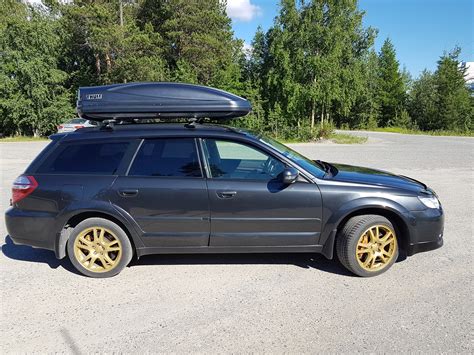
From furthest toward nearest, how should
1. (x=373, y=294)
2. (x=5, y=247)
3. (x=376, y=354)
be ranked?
(x=5, y=247) < (x=373, y=294) < (x=376, y=354)

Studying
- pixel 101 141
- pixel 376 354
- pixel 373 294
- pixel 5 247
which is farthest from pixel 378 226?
pixel 5 247

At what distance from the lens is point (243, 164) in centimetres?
402

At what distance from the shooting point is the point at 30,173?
3.88 meters

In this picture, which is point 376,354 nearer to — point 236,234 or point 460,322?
point 460,322

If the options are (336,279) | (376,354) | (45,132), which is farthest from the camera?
(45,132)

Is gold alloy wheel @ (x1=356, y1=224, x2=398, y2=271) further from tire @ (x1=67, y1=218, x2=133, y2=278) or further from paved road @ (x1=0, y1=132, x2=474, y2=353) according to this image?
tire @ (x1=67, y1=218, x2=133, y2=278)

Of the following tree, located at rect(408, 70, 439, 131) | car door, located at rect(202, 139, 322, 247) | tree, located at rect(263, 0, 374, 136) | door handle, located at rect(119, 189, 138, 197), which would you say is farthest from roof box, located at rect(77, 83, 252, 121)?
tree, located at rect(408, 70, 439, 131)

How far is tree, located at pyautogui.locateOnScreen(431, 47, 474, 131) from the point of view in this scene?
43375 millimetres

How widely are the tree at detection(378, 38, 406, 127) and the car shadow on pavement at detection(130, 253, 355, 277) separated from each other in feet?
162

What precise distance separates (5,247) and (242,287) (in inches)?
133

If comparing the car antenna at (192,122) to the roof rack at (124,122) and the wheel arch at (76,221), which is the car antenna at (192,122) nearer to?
the roof rack at (124,122)

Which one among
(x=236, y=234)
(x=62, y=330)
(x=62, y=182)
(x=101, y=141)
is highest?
(x=101, y=141)

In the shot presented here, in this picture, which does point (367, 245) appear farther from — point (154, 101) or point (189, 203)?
point (154, 101)

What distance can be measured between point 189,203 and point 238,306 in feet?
3.89
